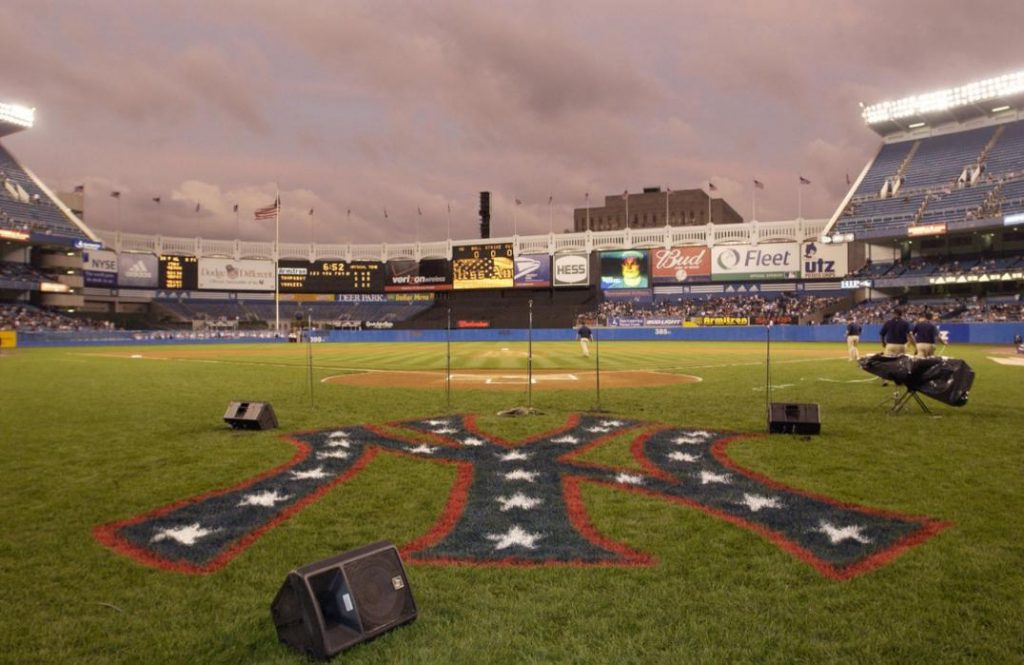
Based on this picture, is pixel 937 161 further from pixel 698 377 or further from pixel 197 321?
pixel 197 321

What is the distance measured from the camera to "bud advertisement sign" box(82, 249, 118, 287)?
72.1 metres

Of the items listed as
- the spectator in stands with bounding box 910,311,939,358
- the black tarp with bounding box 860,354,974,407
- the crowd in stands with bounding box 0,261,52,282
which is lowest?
the black tarp with bounding box 860,354,974,407

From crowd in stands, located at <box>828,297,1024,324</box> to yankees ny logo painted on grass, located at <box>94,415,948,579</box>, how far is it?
158ft

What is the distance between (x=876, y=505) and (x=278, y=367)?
25387 millimetres

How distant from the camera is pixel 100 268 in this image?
73.2 meters

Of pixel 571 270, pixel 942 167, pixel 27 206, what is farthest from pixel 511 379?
pixel 27 206

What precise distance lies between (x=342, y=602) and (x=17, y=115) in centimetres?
8547

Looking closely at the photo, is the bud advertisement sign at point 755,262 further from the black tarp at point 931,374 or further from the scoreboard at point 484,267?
the black tarp at point 931,374

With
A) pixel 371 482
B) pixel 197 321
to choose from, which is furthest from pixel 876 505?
pixel 197 321

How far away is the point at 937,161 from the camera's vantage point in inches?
2554

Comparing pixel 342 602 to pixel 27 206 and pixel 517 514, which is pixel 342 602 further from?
pixel 27 206

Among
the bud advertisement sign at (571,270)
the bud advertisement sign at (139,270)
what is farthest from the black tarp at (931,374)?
the bud advertisement sign at (139,270)

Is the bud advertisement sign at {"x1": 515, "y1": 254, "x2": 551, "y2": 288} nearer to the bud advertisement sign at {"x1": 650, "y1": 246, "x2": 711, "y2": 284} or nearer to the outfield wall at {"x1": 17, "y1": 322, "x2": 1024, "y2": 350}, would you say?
the bud advertisement sign at {"x1": 650, "y1": 246, "x2": 711, "y2": 284}

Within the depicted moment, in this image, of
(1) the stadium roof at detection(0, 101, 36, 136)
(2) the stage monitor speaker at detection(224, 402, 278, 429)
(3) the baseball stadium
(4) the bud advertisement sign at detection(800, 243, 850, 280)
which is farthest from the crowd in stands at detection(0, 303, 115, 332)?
(4) the bud advertisement sign at detection(800, 243, 850, 280)
